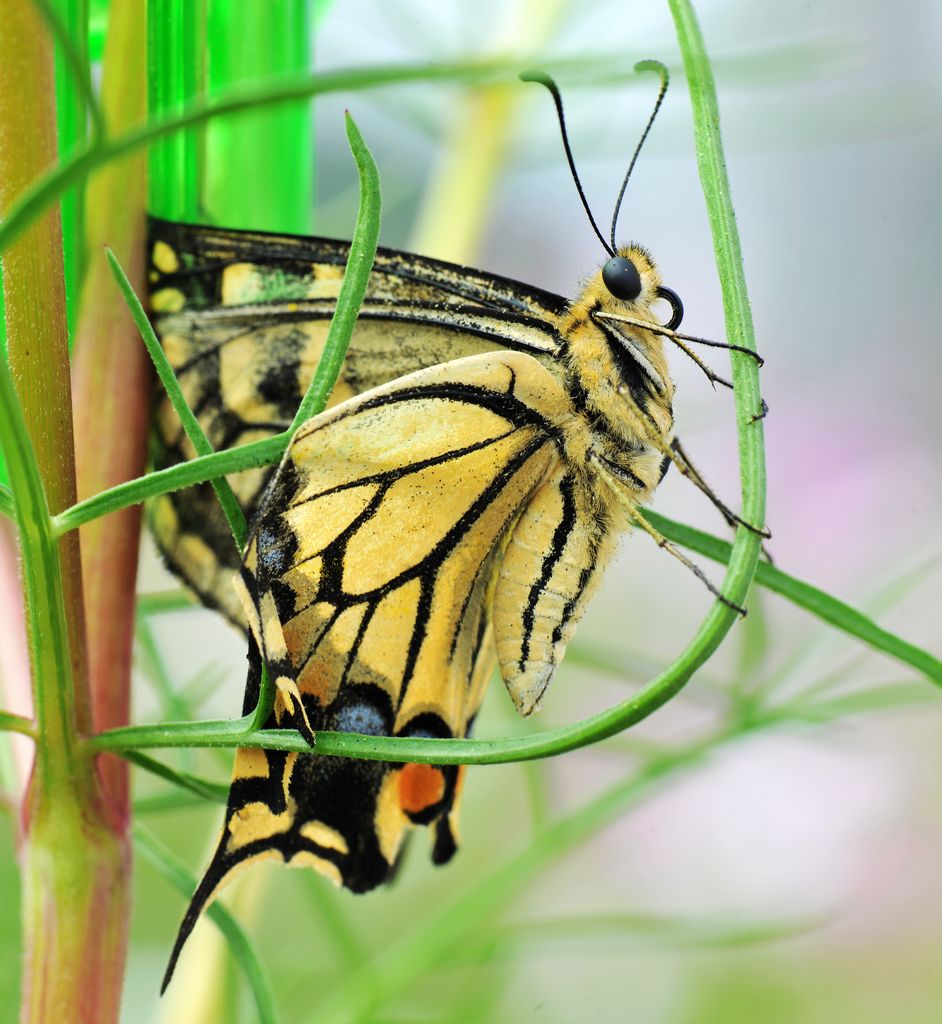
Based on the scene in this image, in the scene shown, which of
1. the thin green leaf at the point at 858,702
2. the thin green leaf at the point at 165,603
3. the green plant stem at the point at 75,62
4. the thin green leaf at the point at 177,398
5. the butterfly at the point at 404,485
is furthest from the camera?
the thin green leaf at the point at 858,702

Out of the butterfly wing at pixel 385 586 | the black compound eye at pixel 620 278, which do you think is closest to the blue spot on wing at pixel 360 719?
the butterfly wing at pixel 385 586

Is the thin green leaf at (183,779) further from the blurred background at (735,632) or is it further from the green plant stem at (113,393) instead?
the blurred background at (735,632)

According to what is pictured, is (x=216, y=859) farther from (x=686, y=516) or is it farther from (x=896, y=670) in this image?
(x=686, y=516)

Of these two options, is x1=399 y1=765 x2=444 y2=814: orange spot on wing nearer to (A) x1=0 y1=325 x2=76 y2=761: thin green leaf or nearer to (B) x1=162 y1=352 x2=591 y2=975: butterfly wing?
(B) x1=162 y1=352 x2=591 y2=975: butterfly wing

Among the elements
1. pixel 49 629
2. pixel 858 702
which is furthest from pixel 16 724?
pixel 858 702

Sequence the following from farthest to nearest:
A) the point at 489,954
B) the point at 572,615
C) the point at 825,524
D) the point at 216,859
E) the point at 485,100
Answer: the point at 825,524 → the point at 485,100 → the point at 489,954 → the point at 572,615 → the point at 216,859

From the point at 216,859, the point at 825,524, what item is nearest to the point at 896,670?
the point at 825,524

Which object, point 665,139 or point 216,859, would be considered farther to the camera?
point 665,139
